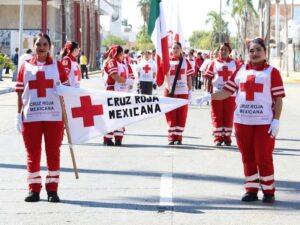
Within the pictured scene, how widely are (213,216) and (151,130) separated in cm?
1054

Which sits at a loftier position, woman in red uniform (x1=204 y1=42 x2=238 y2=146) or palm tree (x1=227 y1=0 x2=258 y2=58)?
palm tree (x1=227 y1=0 x2=258 y2=58)

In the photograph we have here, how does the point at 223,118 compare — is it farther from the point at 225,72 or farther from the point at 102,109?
the point at 102,109

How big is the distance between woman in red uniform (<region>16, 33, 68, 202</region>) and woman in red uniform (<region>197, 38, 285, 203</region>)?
2.17 metres

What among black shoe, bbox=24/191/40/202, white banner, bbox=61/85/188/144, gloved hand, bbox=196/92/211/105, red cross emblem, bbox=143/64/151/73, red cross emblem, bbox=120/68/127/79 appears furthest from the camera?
red cross emblem, bbox=143/64/151/73

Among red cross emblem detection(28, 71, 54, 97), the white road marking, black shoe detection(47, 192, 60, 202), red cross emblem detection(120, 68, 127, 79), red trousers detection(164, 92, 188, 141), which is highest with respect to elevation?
red cross emblem detection(120, 68, 127, 79)

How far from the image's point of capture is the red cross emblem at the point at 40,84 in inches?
381

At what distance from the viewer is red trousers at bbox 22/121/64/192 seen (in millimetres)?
9672

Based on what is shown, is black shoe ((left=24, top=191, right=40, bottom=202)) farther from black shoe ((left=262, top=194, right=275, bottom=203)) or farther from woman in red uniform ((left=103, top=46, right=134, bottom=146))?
woman in red uniform ((left=103, top=46, right=134, bottom=146))

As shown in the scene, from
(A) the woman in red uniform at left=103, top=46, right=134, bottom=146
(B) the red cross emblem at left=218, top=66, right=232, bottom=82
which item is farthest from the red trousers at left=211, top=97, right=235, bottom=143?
(A) the woman in red uniform at left=103, top=46, right=134, bottom=146

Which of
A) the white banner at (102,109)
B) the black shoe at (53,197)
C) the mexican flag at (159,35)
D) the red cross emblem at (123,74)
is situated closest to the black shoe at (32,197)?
the black shoe at (53,197)

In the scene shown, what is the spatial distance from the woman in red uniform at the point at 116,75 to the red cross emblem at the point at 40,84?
5945 mm

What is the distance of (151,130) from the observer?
1938 cm

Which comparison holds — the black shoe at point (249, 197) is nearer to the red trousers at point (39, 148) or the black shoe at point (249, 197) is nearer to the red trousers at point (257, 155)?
the red trousers at point (257, 155)

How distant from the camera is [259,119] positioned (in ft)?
31.6
